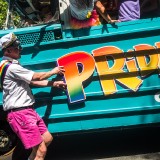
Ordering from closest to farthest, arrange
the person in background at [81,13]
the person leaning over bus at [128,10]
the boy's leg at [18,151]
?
the person in background at [81,13] < the person leaning over bus at [128,10] < the boy's leg at [18,151]

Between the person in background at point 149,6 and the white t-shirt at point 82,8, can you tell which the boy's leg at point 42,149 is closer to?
the white t-shirt at point 82,8

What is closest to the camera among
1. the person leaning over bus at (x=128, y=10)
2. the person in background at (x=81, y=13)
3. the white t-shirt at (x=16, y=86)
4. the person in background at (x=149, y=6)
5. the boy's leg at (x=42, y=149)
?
the white t-shirt at (x=16, y=86)

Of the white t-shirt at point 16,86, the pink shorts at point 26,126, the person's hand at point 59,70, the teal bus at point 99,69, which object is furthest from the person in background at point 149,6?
the pink shorts at point 26,126

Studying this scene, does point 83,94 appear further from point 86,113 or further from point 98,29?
point 98,29

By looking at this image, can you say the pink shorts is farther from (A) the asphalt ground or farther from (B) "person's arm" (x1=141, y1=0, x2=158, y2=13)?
(B) "person's arm" (x1=141, y1=0, x2=158, y2=13)

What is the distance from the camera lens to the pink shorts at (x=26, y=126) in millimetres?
3898

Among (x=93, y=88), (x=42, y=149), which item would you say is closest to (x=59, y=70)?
(x=93, y=88)

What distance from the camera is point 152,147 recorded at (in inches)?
192

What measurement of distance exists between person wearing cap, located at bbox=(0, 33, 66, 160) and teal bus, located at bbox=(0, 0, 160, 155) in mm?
263

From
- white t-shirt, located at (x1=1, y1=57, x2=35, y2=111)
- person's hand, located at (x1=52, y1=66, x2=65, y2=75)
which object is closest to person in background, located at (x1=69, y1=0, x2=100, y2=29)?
person's hand, located at (x1=52, y1=66, x2=65, y2=75)

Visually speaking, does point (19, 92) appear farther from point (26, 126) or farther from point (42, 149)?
point (42, 149)

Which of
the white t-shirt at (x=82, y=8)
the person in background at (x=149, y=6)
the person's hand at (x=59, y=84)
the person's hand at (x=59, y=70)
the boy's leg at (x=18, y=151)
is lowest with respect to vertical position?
the boy's leg at (x=18, y=151)

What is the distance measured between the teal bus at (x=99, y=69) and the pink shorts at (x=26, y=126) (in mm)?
376

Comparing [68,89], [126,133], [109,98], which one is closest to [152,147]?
[126,133]
